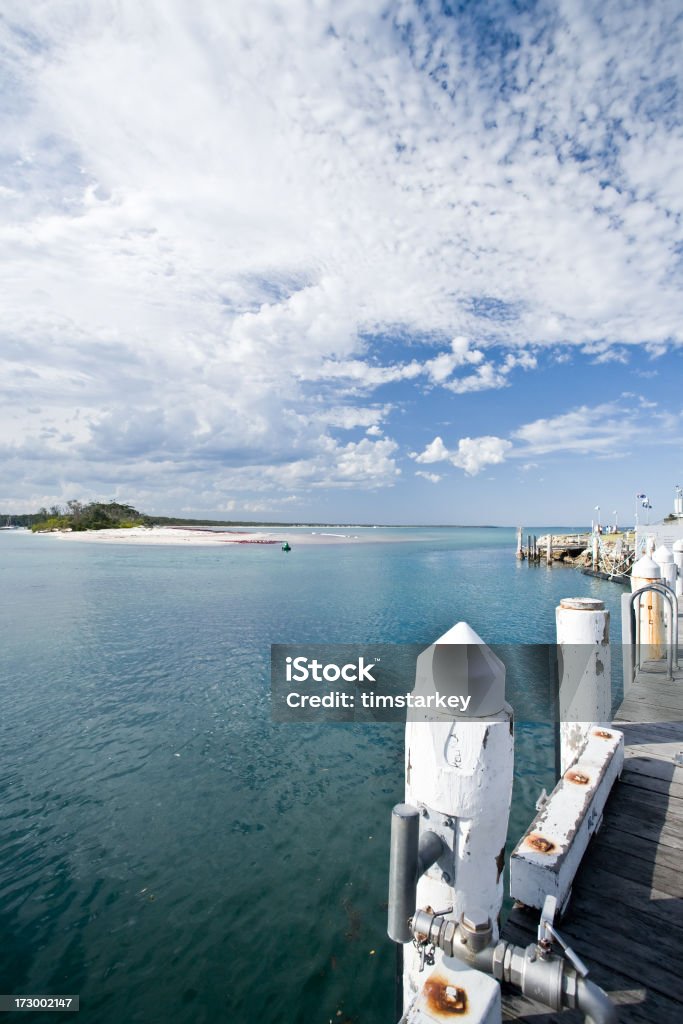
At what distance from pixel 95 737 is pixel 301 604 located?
17325 mm

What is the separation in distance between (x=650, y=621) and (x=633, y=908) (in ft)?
20.7

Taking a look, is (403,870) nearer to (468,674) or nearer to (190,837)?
(468,674)

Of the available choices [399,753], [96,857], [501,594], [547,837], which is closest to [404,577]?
[501,594]

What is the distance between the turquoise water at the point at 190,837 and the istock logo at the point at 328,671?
111 cm

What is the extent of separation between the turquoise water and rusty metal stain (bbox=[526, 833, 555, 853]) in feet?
9.79

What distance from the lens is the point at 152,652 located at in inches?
685

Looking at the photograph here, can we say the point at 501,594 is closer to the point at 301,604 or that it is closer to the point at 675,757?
the point at 301,604

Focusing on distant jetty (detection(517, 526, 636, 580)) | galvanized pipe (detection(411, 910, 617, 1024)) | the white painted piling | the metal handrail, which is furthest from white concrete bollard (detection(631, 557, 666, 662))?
distant jetty (detection(517, 526, 636, 580))

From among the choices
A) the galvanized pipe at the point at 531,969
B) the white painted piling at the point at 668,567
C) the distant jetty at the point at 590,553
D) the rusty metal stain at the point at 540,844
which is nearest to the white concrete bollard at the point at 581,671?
the rusty metal stain at the point at 540,844

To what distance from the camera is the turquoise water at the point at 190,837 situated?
513 centimetres

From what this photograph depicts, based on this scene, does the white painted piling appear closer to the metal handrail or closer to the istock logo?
the metal handrail

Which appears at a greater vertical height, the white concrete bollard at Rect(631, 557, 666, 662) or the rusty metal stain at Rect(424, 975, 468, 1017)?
the white concrete bollard at Rect(631, 557, 666, 662)

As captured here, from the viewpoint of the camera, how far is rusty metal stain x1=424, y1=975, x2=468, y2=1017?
2020 millimetres

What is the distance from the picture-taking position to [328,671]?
16.6m
